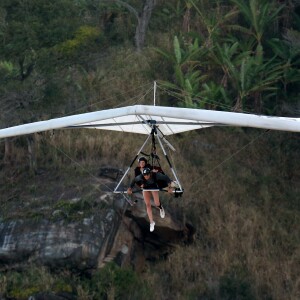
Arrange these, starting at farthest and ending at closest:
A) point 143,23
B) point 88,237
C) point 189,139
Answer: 1. point 143,23
2. point 189,139
3. point 88,237

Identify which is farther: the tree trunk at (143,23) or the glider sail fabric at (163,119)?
the tree trunk at (143,23)

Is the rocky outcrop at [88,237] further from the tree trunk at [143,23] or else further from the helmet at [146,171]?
the tree trunk at [143,23]

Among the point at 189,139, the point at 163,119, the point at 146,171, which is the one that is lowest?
the point at 146,171

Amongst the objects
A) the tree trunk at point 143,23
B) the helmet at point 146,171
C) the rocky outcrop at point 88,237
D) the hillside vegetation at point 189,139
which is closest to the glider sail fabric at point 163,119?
the helmet at point 146,171

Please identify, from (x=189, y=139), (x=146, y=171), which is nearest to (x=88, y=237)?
(x=146, y=171)

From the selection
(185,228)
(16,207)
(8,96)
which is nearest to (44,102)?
(8,96)

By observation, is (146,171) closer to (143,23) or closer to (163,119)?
(163,119)
